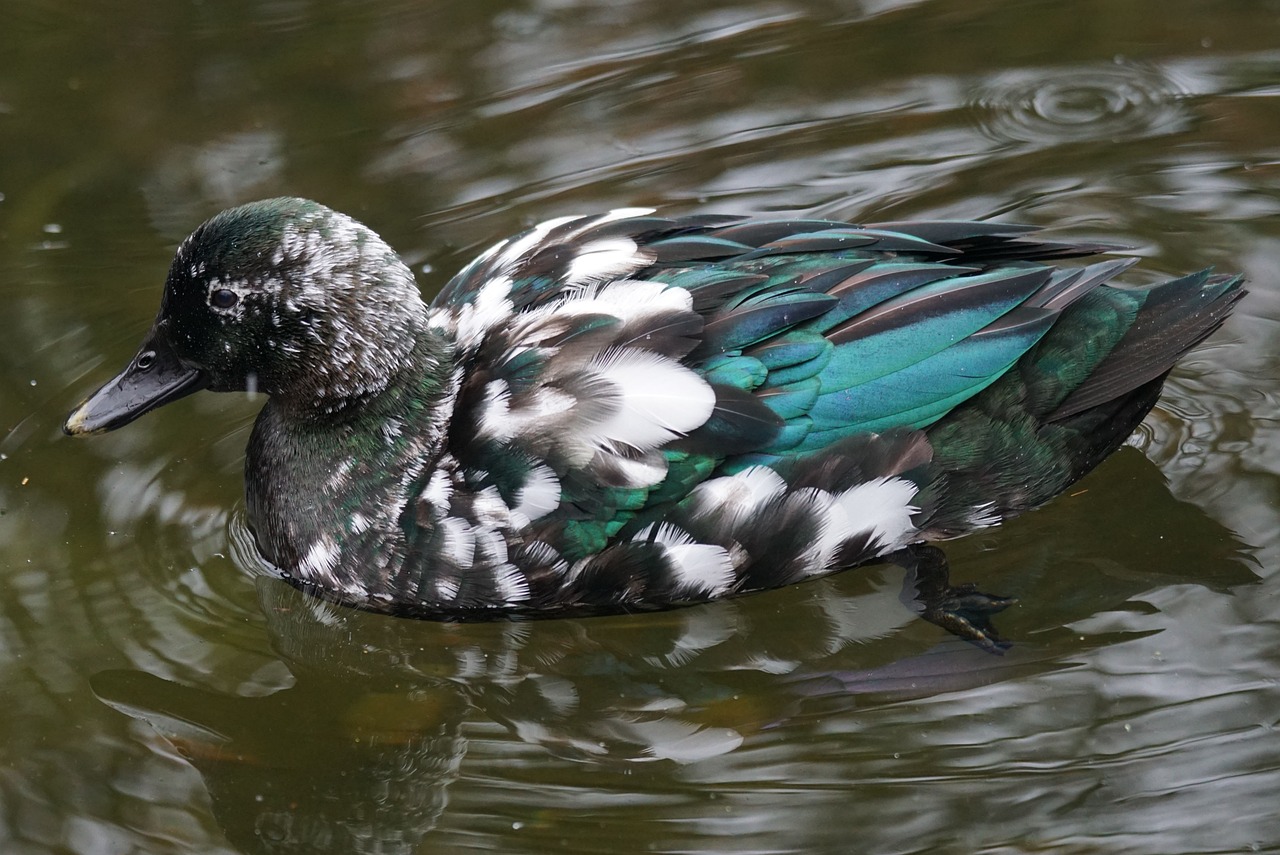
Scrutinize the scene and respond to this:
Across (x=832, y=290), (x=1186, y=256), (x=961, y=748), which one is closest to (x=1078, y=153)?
(x=1186, y=256)

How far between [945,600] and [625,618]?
1.18m

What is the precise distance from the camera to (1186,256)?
7484 millimetres

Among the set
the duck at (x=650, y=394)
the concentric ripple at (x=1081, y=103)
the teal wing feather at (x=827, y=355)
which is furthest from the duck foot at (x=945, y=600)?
the concentric ripple at (x=1081, y=103)

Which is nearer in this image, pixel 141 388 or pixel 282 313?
pixel 282 313

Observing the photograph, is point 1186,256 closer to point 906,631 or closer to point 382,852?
point 906,631

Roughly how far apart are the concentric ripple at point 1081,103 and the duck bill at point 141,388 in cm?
429

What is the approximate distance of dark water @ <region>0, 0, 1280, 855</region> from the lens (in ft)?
17.3

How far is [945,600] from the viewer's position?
238 inches

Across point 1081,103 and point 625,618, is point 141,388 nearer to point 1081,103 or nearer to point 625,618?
point 625,618

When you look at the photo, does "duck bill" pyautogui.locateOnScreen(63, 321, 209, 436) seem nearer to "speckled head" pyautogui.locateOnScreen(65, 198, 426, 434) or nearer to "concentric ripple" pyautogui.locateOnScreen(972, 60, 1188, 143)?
"speckled head" pyautogui.locateOnScreen(65, 198, 426, 434)

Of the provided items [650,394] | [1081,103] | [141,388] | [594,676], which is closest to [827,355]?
[650,394]

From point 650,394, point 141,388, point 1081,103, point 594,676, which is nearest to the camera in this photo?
point 650,394

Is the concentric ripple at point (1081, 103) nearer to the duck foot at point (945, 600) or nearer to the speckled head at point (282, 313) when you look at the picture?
the duck foot at point (945, 600)

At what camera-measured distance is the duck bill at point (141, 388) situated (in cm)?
627
